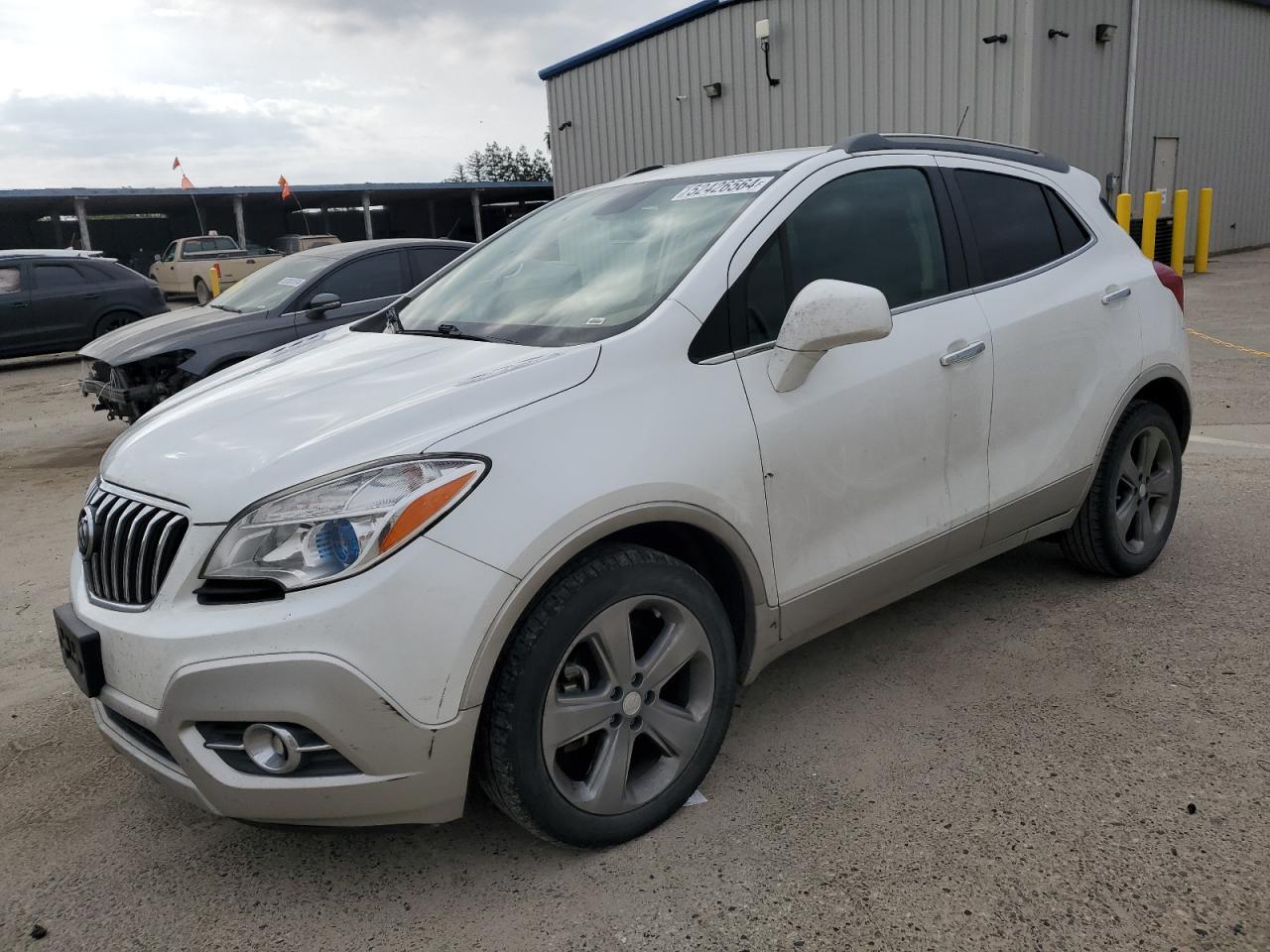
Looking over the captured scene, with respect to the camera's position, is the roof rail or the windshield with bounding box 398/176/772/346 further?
the roof rail

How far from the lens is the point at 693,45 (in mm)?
17594

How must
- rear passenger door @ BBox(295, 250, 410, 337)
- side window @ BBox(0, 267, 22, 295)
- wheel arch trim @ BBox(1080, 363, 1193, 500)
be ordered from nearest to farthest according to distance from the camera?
wheel arch trim @ BBox(1080, 363, 1193, 500) → rear passenger door @ BBox(295, 250, 410, 337) → side window @ BBox(0, 267, 22, 295)

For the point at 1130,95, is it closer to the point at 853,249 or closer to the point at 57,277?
the point at 853,249

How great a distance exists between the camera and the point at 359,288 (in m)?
8.01

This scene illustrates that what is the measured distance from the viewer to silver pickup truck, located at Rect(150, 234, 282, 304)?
77.7ft

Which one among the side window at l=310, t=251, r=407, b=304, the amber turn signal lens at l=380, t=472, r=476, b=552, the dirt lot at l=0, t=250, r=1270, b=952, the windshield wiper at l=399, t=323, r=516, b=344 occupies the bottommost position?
the dirt lot at l=0, t=250, r=1270, b=952

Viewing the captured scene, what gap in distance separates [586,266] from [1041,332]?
5.16 feet

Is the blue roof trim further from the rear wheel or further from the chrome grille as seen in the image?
the chrome grille

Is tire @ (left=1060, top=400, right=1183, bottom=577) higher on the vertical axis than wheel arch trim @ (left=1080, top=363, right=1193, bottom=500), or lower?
lower

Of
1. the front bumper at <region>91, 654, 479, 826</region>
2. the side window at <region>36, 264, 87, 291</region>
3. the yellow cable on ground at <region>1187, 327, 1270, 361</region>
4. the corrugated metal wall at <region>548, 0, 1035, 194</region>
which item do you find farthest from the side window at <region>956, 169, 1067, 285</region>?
the side window at <region>36, 264, 87, 291</region>

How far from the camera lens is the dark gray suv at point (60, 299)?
43.2ft

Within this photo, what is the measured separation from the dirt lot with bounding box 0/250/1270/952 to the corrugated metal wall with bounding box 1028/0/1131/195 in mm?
11869

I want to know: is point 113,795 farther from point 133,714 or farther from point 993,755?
point 993,755

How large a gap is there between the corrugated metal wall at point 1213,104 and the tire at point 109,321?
49.8 ft
